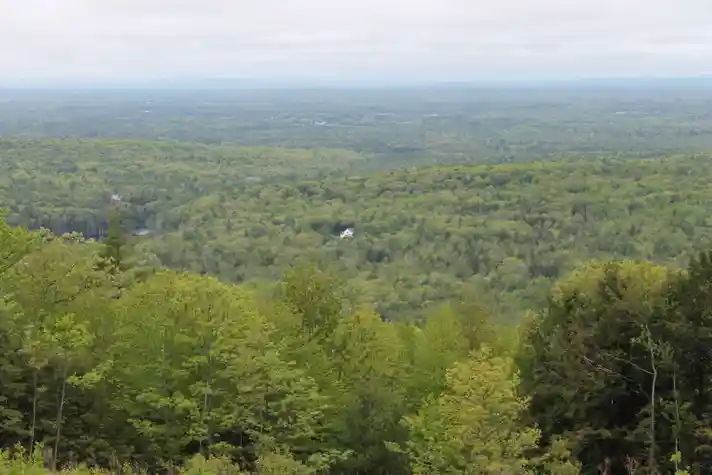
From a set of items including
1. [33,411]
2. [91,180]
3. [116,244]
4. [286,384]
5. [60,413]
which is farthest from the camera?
[91,180]

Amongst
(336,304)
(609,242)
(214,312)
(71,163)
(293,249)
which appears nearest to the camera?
(214,312)

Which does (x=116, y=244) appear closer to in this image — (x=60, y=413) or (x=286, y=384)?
(x=60, y=413)

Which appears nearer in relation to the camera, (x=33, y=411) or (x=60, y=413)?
(x=60, y=413)

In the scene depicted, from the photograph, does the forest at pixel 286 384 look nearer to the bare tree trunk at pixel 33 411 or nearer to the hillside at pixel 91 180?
the bare tree trunk at pixel 33 411

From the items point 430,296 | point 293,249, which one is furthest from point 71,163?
point 430,296

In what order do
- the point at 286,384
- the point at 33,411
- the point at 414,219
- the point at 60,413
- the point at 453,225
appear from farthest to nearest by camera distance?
the point at 414,219, the point at 453,225, the point at 286,384, the point at 33,411, the point at 60,413

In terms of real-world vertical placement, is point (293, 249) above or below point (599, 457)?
below

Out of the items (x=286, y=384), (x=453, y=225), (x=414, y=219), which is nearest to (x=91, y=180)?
(x=414, y=219)

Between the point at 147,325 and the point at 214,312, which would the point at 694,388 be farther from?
the point at 147,325

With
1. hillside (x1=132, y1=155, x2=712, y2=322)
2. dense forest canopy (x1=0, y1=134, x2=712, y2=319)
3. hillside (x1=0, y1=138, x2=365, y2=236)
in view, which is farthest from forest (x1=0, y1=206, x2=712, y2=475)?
hillside (x1=0, y1=138, x2=365, y2=236)

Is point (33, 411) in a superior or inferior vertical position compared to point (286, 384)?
inferior

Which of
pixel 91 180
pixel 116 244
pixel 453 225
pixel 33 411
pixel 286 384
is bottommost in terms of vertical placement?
pixel 453 225
